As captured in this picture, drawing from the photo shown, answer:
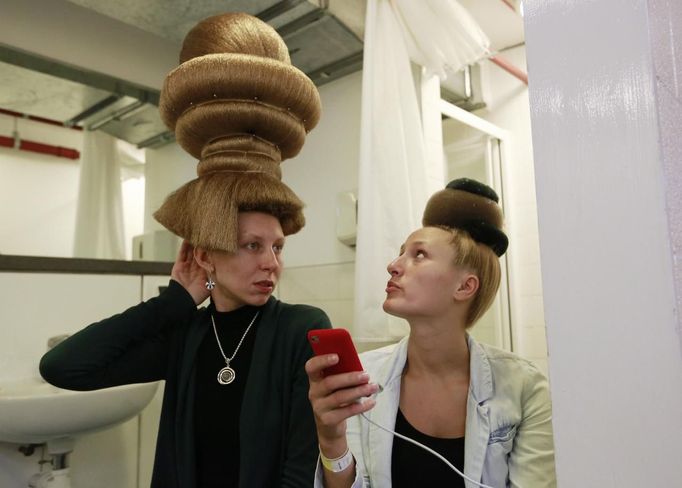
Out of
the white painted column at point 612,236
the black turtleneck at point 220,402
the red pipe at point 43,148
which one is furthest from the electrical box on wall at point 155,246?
the white painted column at point 612,236

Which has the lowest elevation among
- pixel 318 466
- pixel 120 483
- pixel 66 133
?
pixel 120 483

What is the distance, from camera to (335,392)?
746 mm

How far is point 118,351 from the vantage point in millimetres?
1095

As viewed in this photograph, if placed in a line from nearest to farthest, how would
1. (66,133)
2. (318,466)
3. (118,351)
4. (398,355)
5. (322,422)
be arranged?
(322,422) → (318,466) → (118,351) → (398,355) → (66,133)

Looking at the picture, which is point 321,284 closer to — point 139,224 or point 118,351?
point 139,224

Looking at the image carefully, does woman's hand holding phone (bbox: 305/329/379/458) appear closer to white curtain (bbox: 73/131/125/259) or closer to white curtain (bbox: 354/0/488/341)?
white curtain (bbox: 354/0/488/341)

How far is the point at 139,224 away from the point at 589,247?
2.13m

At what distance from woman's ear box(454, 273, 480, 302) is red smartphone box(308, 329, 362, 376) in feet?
1.86

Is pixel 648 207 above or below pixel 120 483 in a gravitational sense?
above

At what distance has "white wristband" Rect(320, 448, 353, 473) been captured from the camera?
888 mm

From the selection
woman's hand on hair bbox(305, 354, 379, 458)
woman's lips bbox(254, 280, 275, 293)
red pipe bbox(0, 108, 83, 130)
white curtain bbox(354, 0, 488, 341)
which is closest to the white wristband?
woman's hand on hair bbox(305, 354, 379, 458)

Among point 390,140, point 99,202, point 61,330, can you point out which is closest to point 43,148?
point 99,202

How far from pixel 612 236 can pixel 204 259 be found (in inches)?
36.0

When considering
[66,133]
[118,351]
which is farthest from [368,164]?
[66,133]
